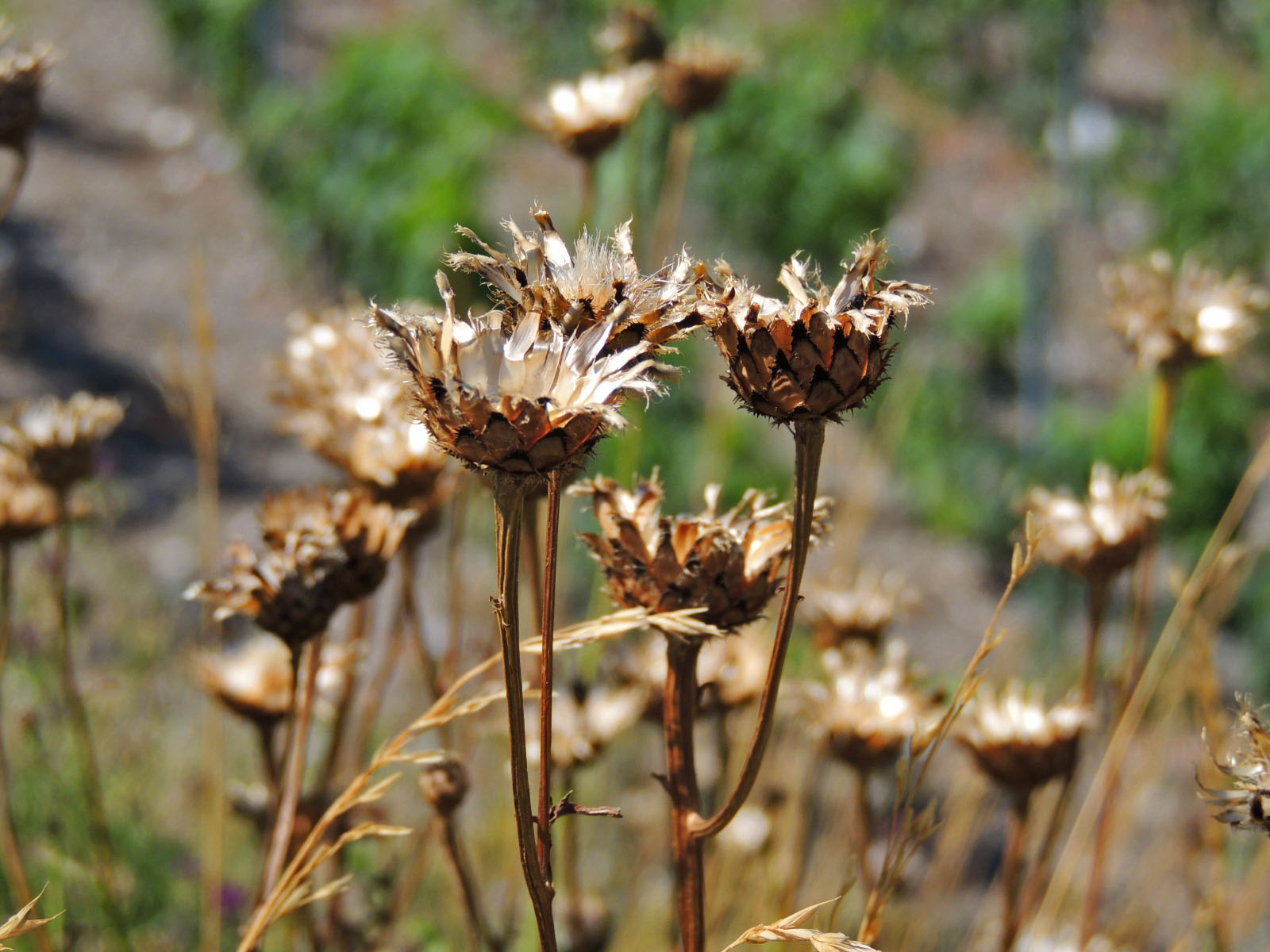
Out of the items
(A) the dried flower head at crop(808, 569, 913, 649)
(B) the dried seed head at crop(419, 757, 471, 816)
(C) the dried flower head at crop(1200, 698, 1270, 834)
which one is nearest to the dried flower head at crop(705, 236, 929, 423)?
(C) the dried flower head at crop(1200, 698, 1270, 834)

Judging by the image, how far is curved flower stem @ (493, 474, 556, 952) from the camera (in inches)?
13.7

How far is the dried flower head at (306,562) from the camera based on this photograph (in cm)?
56

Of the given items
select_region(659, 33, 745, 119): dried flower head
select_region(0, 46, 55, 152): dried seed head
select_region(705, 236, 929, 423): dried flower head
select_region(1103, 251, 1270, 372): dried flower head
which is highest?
select_region(659, 33, 745, 119): dried flower head

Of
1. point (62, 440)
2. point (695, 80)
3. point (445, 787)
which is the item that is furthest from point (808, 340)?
point (695, 80)

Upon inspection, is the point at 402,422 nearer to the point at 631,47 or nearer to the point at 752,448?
the point at 631,47

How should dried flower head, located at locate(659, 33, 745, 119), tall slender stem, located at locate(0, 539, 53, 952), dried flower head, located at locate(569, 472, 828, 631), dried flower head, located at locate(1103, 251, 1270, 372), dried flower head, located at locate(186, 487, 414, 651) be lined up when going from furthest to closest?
dried flower head, located at locate(659, 33, 745, 119), dried flower head, located at locate(1103, 251, 1270, 372), tall slender stem, located at locate(0, 539, 53, 952), dried flower head, located at locate(186, 487, 414, 651), dried flower head, located at locate(569, 472, 828, 631)

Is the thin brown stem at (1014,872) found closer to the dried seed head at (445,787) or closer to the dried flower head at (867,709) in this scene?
the dried flower head at (867,709)

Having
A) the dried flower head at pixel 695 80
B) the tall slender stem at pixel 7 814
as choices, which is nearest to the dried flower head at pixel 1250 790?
the tall slender stem at pixel 7 814

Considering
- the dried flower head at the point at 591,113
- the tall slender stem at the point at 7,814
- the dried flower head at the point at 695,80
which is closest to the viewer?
the tall slender stem at the point at 7,814

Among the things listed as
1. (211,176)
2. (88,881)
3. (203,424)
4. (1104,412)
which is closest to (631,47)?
(203,424)

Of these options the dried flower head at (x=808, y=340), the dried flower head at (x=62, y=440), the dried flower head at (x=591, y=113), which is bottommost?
the dried flower head at (x=62, y=440)

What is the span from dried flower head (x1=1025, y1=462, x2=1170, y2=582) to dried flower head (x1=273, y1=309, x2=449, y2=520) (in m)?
0.39

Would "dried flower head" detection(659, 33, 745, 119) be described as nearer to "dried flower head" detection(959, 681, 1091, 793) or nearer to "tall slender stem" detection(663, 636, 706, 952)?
"dried flower head" detection(959, 681, 1091, 793)

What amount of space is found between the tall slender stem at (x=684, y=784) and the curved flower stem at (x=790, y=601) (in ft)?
0.06
